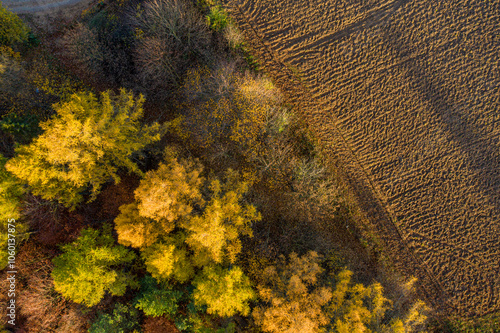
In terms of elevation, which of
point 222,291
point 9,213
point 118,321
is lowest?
point 222,291

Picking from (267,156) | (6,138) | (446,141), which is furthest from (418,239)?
(6,138)

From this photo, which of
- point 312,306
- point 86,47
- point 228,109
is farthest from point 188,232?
point 86,47

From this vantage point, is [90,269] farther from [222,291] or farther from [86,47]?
[86,47]

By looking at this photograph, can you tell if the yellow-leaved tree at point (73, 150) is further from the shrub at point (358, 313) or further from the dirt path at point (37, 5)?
the shrub at point (358, 313)

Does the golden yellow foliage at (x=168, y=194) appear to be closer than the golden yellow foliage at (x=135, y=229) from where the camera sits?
Yes

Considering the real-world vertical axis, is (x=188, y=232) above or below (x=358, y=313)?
above

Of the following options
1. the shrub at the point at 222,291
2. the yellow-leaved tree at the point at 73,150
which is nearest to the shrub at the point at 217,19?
the yellow-leaved tree at the point at 73,150

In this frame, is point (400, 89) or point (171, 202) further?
point (400, 89)
